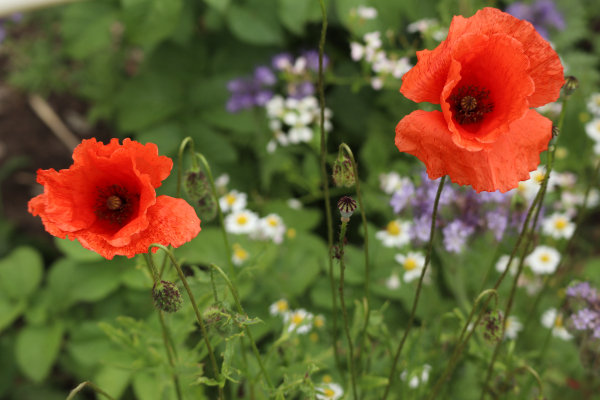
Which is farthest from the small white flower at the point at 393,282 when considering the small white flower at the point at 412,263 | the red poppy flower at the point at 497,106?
the red poppy flower at the point at 497,106

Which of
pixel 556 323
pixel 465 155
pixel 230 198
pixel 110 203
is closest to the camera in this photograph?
pixel 465 155

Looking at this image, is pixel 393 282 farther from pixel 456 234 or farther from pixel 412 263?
pixel 456 234

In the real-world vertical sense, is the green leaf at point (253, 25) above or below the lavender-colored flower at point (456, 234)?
above

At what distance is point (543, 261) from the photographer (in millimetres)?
1782

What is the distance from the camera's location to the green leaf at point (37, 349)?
188 centimetres

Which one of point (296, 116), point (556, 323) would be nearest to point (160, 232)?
point (296, 116)

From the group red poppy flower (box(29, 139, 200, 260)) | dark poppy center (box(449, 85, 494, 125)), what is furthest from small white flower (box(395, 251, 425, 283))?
red poppy flower (box(29, 139, 200, 260))

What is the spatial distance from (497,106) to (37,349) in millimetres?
1955

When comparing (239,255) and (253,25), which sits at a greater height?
(253,25)

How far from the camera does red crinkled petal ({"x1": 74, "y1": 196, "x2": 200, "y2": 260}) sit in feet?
2.36

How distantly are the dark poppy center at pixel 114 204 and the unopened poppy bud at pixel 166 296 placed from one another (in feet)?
0.53

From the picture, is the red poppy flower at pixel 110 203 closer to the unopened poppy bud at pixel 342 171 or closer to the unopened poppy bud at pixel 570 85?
the unopened poppy bud at pixel 342 171

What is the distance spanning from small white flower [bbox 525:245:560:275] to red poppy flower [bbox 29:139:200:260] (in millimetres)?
1464

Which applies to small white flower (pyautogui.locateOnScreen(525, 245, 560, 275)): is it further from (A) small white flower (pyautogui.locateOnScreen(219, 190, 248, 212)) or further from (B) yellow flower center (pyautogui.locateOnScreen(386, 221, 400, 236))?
(A) small white flower (pyautogui.locateOnScreen(219, 190, 248, 212))
